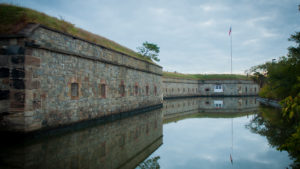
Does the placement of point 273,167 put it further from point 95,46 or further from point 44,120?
point 95,46

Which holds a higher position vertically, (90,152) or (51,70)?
(51,70)

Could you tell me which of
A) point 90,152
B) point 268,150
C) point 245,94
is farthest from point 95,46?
point 245,94

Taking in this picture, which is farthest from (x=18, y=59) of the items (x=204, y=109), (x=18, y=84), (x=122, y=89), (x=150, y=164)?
(x=204, y=109)

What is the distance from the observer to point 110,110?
38.8ft

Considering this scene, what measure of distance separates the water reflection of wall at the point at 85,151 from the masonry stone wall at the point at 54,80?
1.03 m

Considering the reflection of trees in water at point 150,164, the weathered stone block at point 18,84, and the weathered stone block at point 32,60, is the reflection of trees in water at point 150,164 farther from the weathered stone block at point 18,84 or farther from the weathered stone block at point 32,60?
the weathered stone block at point 32,60

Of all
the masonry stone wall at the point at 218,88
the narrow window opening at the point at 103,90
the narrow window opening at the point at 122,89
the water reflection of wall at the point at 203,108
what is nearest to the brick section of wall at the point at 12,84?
the narrow window opening at the point at 103,90

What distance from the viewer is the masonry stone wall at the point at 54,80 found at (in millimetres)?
7031

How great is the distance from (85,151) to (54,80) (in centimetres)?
349

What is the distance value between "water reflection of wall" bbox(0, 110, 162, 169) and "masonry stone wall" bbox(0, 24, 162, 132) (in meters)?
1.03

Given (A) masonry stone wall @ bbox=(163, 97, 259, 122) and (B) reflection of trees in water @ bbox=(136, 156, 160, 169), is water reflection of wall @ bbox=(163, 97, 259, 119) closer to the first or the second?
(A) masonry stone wall @ bbox=(163, 97, 259, 122)

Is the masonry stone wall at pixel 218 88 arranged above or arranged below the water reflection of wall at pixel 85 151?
above

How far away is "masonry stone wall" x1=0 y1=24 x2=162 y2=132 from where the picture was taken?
703 centimetres

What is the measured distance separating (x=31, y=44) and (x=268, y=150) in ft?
23.6
